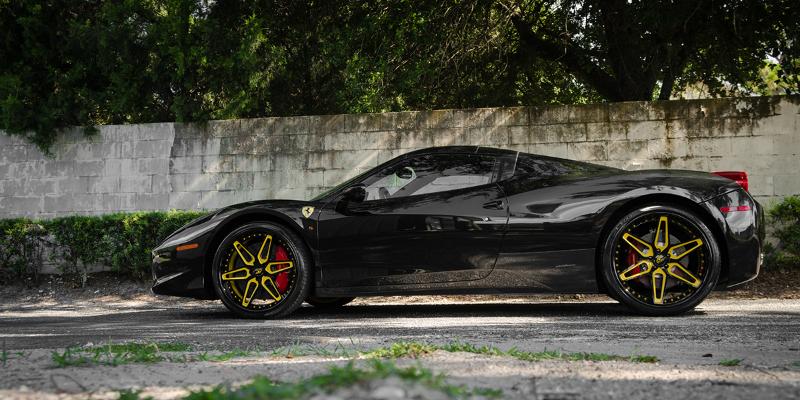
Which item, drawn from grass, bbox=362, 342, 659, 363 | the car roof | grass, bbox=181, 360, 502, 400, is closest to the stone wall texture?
the car roof

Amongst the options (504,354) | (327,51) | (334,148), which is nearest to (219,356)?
(504,354)

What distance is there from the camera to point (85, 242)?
917cm

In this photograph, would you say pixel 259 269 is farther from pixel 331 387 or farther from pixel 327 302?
pixel 331 387

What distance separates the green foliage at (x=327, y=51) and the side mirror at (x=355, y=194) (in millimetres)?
5218

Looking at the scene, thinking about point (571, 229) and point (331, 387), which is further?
point (571, 229)

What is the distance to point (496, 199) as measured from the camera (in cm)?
546

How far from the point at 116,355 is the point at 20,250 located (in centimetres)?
693

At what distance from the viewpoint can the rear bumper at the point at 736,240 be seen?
5.18 meters

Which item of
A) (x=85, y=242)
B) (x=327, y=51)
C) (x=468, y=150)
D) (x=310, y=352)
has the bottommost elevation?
(x=310, y=352)

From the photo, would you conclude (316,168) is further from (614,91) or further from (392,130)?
(614,91)

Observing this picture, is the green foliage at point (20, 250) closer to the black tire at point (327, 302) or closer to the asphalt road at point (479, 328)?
the asphalt road at point (479, 328)

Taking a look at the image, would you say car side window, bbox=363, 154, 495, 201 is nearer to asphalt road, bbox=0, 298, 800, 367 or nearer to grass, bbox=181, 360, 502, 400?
asphalt road, bbox=0, 298, 800, 367

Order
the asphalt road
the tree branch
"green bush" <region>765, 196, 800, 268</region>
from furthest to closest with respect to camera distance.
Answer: the tree branch, "green bush" <region>765, 196, 800, 268</region>, the asphalt road

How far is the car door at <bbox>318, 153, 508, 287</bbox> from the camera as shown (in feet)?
17.6
